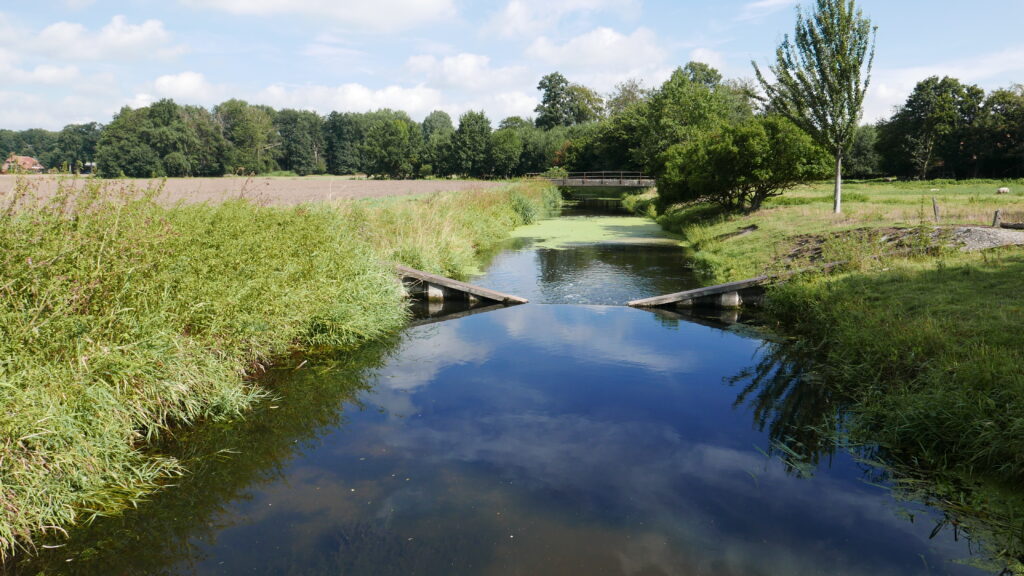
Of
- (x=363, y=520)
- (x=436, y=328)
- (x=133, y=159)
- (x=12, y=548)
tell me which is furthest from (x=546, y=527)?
(x=133, y=159)

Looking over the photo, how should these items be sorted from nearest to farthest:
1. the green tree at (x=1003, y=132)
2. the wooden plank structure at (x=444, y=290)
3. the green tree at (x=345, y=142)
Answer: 1. the wooden plank structure at (x=444, y=290)
2. the green tree at (x=1003, y=132)
3. the green tree at (x=345, y=142)

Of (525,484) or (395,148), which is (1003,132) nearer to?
(525,484)

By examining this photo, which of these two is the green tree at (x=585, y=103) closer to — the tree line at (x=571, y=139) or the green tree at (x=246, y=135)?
the tree line at (x=571, y=139)

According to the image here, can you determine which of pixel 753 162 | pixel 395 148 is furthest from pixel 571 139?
pixel 753 162

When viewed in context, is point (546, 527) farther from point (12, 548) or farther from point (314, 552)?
point (12, 548)

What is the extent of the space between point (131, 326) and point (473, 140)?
73.0 m

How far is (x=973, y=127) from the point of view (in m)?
46.2

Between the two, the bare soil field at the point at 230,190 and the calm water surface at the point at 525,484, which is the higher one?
the bare soil field at the point at 230,190

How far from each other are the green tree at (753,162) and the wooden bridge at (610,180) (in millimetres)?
25231

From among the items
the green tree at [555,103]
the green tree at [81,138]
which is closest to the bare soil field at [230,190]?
the green tree at [81,138]

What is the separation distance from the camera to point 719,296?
43.9 ft

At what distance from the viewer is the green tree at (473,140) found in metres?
76.2

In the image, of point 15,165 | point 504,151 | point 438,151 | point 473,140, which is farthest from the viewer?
point 438,151

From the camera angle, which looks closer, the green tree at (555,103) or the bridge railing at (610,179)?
the bridge railing at (610,179)
